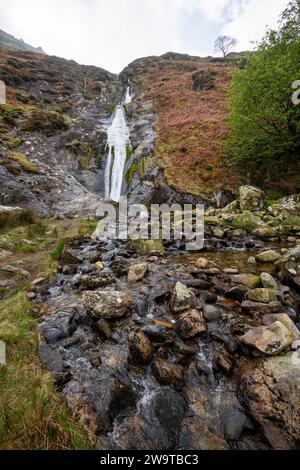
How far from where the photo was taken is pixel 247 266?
5.91 meters

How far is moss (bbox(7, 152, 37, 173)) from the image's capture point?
1733cm

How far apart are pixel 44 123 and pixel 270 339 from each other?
27.1 metres

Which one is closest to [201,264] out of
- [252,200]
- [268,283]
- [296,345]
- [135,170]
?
[268,283]

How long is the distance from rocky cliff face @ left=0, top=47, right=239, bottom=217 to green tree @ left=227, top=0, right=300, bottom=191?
2.59 m

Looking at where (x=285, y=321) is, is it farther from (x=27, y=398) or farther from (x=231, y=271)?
(x=27, y=398)

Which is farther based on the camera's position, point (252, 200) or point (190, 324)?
point (252, 200)

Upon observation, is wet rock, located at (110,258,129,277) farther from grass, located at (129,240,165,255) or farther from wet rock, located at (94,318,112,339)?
wet rock, located at (94,318,112,339)

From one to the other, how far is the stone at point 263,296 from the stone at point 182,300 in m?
1.00

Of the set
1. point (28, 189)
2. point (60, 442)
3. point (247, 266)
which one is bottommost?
Answer: point (60, 442)

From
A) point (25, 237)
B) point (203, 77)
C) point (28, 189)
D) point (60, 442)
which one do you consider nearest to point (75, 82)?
point (203, 77)

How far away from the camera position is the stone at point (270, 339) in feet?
8.89

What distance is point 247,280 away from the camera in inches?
187
